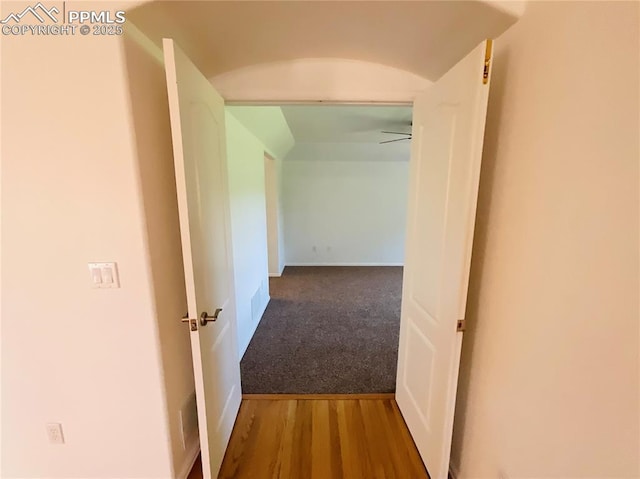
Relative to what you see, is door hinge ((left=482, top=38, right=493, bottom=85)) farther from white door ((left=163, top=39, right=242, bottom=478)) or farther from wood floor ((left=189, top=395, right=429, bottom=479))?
wood floor ((left=189, top=395, right=429, bottom=479))

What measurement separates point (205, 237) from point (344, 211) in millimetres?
4390

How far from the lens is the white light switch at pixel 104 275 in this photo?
1.12 metres

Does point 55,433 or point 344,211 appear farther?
point 344,211

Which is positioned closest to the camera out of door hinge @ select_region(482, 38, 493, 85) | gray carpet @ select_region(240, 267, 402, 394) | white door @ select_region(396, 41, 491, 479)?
door hinge @ select_region(482, 38, 493, 85)

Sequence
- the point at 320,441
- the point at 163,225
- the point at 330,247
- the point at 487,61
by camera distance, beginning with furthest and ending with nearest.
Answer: the point at 330,247 < the point at 320,441 < the point at 163,225 < the point at 487,61

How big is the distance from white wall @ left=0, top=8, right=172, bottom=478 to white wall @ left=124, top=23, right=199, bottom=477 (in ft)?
0.13

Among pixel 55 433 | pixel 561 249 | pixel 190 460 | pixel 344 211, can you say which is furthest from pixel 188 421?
pixel 344 211

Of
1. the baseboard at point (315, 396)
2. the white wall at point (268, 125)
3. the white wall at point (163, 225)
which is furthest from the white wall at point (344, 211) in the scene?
the white wall at point (163, 225)

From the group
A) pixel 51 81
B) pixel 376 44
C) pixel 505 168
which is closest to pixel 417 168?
pixel 505 168

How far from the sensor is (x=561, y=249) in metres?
0.84

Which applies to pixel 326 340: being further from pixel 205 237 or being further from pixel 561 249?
pixel 561 249

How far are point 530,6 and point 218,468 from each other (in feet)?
7.97

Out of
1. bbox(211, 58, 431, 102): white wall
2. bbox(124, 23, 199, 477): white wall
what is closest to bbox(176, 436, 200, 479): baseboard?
bbox(124, 23, 199, 477): white wall

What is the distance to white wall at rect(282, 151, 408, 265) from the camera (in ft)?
17.6
